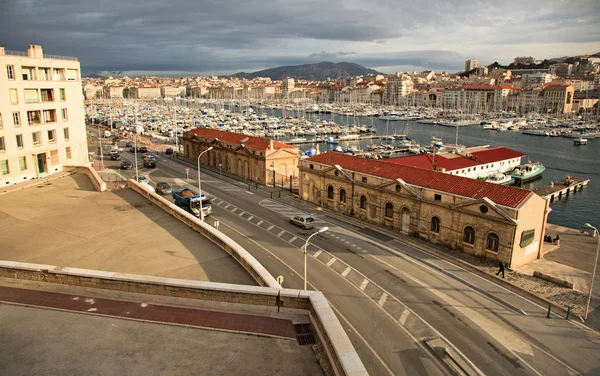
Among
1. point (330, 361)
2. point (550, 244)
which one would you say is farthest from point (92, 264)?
point (550, 244)

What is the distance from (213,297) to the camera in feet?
49.5

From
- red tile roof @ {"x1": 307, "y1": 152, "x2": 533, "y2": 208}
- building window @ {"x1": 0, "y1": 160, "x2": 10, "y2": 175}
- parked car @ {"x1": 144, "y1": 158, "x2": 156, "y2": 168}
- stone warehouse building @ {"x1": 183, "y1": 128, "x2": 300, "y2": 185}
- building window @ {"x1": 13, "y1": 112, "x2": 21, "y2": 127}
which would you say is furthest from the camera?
parked car @ {"x1": 144, "y1": 158, "x2": 156, "y2": 168}

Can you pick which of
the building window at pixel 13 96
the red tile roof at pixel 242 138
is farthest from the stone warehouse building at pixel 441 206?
the building window at pixel 13 96

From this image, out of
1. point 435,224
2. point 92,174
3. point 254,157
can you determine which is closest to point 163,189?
point 92,174

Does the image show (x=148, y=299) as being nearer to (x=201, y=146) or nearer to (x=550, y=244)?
(x=550, y=244)

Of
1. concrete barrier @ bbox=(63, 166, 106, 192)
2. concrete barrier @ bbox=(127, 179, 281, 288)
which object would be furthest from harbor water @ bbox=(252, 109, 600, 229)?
concrete barrier @ bbox=(63, 166, 106, 192)

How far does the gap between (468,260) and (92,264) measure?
90.2ft

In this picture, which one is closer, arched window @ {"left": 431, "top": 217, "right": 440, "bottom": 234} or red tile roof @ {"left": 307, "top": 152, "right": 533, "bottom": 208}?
red tile roof @ {"left": 307, "top": 152, "right": 533, "bottom": 208}

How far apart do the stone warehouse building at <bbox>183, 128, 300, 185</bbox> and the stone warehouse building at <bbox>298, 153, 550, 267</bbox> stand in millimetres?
13364

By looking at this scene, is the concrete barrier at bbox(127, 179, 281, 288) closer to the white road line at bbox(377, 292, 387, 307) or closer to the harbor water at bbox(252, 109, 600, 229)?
the white road line at bbox(377, 292, 387, 307)

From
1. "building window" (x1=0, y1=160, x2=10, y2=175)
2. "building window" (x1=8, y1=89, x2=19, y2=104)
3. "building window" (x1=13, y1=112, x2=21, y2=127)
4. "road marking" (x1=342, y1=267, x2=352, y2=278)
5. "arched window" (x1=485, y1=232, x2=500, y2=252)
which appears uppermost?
"building window" (x1=8, y1=89, x2=19, y2=104)

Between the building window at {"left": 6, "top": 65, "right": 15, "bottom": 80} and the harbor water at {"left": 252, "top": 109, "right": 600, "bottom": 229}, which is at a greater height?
the building window at {"left": 6, "top": 65, "right": 15, "bottom": 80}

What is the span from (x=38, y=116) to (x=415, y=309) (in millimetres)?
41968

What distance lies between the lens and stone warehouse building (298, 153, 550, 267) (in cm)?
3347
